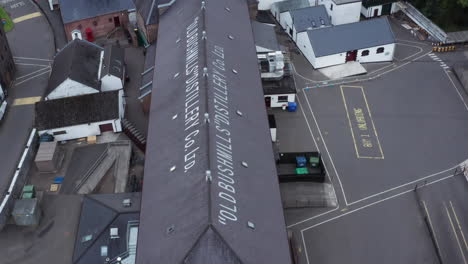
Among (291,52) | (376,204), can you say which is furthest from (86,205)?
(291,52)

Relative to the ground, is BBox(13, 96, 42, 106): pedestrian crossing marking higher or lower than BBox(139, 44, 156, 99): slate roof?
lower

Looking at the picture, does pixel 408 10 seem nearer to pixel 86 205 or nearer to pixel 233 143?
pixel 233 143

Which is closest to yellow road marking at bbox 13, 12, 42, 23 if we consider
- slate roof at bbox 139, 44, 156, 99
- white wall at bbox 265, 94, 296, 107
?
slate roof at bbox 139, 44, 156, 99

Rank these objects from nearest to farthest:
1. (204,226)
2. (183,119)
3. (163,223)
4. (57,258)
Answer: (204,226)
(163,223)
(57,258)
(183,119)

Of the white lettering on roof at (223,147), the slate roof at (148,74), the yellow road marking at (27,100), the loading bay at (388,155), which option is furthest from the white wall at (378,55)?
the yellow road marking at (27,100)

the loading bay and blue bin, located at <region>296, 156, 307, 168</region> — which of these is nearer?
the loading bay

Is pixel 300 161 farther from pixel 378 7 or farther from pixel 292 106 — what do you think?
pixel 378 7

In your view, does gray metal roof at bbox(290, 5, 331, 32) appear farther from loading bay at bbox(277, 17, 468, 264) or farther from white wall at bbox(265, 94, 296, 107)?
white wall at bbox(265, 94, 296, 107)
